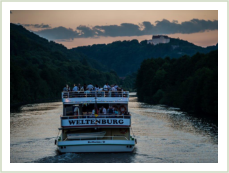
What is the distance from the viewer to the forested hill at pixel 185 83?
70.7 meters

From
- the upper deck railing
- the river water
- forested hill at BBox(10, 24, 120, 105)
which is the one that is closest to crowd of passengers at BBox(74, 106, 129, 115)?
the upper deck railing

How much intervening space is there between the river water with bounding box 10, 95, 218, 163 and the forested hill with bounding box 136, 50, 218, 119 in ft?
27.1

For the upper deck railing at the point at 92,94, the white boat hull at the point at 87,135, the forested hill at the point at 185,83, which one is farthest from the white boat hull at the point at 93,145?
the forested hill at the point at 185,83

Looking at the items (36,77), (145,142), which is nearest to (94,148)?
(145,142)

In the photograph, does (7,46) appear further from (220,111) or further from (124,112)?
(220,111)

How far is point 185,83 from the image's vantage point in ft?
301

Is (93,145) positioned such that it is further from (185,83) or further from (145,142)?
(185,83)

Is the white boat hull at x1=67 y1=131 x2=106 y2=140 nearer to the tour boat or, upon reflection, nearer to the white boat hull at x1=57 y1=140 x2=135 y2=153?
the tour boat

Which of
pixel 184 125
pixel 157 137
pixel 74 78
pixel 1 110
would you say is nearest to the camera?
pixel 1 110

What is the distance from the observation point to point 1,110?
95.1 ft

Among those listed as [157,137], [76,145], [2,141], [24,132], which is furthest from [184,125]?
[2,141]

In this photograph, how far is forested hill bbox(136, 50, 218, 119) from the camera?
232 ft

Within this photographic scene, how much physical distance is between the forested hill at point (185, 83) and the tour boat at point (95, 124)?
111 feet

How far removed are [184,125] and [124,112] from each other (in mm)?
21521
